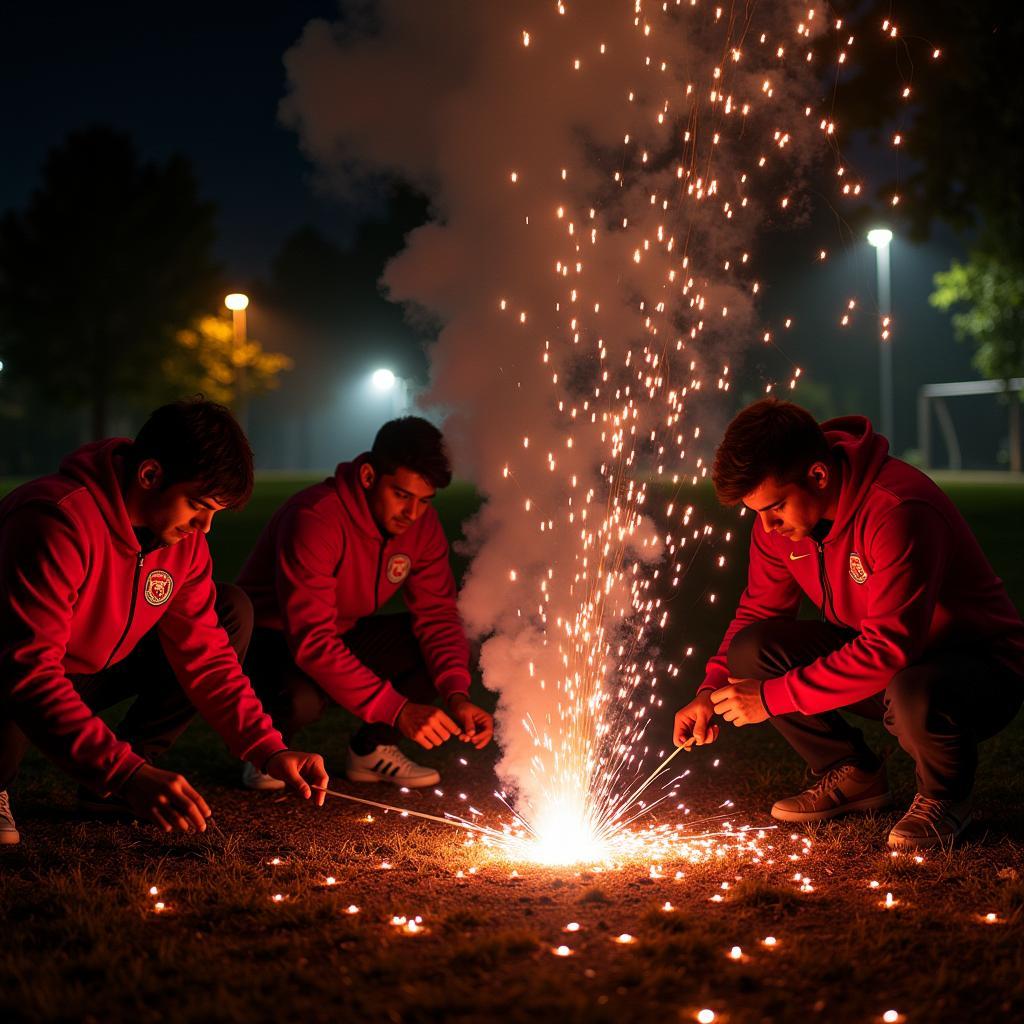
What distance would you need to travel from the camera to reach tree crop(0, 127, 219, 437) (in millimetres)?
37688

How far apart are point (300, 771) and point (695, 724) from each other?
1.54 m

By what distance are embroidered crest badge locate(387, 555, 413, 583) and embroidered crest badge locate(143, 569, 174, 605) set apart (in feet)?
4.05

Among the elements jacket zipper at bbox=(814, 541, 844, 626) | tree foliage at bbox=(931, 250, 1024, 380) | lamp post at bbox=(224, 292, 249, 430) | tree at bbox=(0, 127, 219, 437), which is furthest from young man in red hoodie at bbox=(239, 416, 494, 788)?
tree at bbox=(0, 127, 219, 437)

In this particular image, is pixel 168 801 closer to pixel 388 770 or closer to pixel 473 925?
pixel 473 925

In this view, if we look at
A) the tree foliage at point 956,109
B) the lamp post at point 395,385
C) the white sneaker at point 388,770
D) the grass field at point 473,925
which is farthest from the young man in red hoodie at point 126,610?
the tree foliage at point 956,109

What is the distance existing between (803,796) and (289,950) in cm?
227

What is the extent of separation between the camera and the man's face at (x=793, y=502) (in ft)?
13.6

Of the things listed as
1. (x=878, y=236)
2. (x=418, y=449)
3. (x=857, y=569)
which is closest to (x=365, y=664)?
(x=418, y=449)

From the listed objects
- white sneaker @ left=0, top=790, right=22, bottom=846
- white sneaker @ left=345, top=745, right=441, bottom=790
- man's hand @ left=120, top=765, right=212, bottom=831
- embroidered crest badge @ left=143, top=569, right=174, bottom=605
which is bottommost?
white sneaker @ left=345, top=745, right=441, bottom=790

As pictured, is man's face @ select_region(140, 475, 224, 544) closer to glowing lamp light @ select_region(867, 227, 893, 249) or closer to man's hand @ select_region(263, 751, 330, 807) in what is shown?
man's hand @ select_region(263, 751, 330, 807)

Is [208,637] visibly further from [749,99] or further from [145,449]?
[749,99]

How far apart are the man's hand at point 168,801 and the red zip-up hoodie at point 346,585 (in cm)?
148

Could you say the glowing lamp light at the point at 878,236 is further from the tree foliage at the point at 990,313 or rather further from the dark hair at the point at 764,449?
the tree foliage at the point at 990,313

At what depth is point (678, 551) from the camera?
50.7 feet
